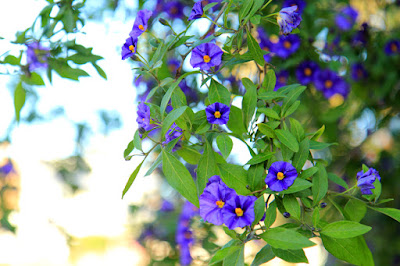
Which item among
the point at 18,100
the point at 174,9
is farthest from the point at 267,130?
the point at 174,9

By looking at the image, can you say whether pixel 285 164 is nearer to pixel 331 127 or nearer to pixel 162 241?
pixel 331 127

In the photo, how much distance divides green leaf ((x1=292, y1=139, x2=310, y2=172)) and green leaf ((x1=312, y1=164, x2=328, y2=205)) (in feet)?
0.11

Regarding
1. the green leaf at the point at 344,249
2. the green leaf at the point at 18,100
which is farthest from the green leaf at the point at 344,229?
the green leaf at the point at 18,100

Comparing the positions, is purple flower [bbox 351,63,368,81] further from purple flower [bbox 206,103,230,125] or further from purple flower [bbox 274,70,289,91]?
purple flower [bbox 206,103,230,125]

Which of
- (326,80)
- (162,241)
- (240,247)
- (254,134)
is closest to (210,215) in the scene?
(240,247)

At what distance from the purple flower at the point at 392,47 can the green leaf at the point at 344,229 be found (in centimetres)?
134

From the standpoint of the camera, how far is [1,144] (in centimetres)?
192

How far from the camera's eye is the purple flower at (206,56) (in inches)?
27.8

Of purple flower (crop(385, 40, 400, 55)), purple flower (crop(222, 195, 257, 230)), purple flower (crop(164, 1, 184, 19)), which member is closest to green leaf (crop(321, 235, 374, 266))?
purple flower (crop(222, 195, 257, 230))

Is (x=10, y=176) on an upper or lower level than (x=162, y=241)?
upper

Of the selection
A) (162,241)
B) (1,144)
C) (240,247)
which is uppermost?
(240,247)

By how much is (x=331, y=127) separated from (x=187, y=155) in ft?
3.67

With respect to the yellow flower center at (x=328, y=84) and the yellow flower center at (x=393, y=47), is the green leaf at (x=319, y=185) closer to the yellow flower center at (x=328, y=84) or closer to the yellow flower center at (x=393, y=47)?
the yellow flower center at (x=328, y=84)

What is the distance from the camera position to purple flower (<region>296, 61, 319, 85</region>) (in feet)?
4.87
